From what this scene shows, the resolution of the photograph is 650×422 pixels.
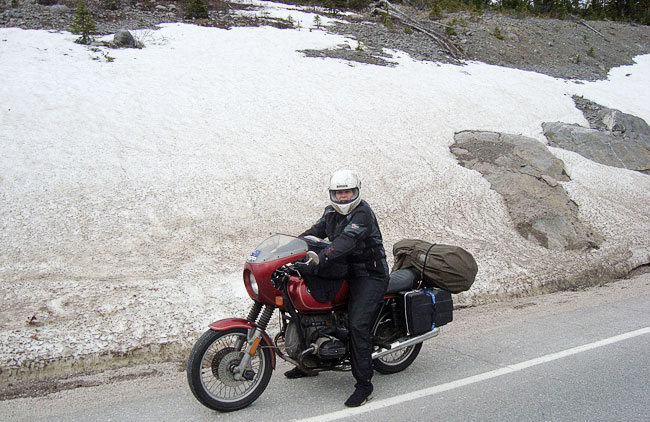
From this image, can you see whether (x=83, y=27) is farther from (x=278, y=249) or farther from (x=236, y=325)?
(x=236, y=325)

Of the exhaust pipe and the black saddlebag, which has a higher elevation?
the black saddlebag

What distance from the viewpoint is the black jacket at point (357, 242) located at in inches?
182

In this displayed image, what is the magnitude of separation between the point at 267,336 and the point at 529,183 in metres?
9.82

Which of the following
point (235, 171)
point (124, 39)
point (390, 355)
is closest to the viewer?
point (390, 355)

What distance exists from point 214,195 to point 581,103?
16.0 metres

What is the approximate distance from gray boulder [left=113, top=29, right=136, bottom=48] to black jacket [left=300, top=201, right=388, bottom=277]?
643 inches

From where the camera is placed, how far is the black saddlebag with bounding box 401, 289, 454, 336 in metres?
5.29

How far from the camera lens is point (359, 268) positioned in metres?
4.93

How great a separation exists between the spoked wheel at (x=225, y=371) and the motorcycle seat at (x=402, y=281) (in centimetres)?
150

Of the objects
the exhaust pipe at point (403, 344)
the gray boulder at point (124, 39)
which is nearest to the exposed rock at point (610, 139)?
the exhaust pipe at point (403, 344)

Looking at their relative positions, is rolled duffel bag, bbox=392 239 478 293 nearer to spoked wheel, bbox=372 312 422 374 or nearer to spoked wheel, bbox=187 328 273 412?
spoked wheel, bbox=372 312 422 374

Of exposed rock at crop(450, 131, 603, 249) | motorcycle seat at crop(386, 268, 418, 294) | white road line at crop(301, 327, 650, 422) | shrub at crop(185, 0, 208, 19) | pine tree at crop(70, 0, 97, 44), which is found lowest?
exposed rock at crop(450, 131, 603, 249)

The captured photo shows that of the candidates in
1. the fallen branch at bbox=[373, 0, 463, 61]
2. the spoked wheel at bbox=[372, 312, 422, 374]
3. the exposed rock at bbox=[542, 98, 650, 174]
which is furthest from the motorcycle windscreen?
Answer: the fallen branch at bbox=[373, 0, 463, 61]

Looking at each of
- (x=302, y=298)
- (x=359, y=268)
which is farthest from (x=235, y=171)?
(x=302, y=298)
